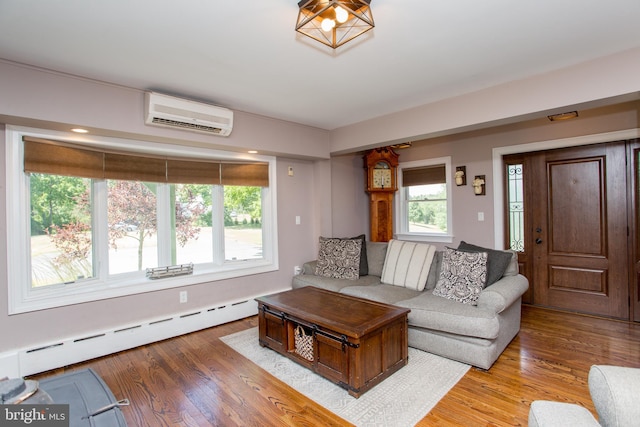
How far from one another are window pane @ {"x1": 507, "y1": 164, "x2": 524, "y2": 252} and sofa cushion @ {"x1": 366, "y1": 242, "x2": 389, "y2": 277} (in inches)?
65.3

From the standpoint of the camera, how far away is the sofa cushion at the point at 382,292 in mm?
3078

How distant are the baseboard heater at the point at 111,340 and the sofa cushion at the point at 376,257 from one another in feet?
5.32

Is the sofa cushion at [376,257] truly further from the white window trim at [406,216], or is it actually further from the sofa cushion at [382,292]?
the white window trim at [406,216]

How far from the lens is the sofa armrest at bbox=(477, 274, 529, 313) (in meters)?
2.54

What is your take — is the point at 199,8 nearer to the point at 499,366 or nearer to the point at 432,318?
the point at 432,318

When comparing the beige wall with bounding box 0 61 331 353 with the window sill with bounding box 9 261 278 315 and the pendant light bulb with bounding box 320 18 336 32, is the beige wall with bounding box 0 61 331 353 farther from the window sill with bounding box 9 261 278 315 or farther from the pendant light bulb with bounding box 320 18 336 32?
the pendant light bulb with bounding box 320 18 336 32

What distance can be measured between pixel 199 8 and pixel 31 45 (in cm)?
128

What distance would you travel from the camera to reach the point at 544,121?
3.75 metres

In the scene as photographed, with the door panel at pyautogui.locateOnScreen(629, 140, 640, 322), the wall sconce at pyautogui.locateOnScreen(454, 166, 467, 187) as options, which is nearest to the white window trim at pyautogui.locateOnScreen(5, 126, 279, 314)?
the wall sconce at pyautogui.locateOnScreen(454, 166, 467, 187)

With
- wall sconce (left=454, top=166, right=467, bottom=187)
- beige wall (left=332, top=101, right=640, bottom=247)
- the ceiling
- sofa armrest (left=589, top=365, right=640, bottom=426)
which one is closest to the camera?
sofa armrest (left=589, top=365, right=640, bottom=426)

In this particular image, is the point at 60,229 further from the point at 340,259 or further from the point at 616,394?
the point at 616,394

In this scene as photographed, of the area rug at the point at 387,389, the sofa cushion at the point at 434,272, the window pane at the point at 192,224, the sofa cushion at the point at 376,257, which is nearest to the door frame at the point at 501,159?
the sofa cushion at the point at 434,272

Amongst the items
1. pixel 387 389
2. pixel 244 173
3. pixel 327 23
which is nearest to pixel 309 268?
pixel 244 173

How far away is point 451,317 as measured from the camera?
2.59 metres
